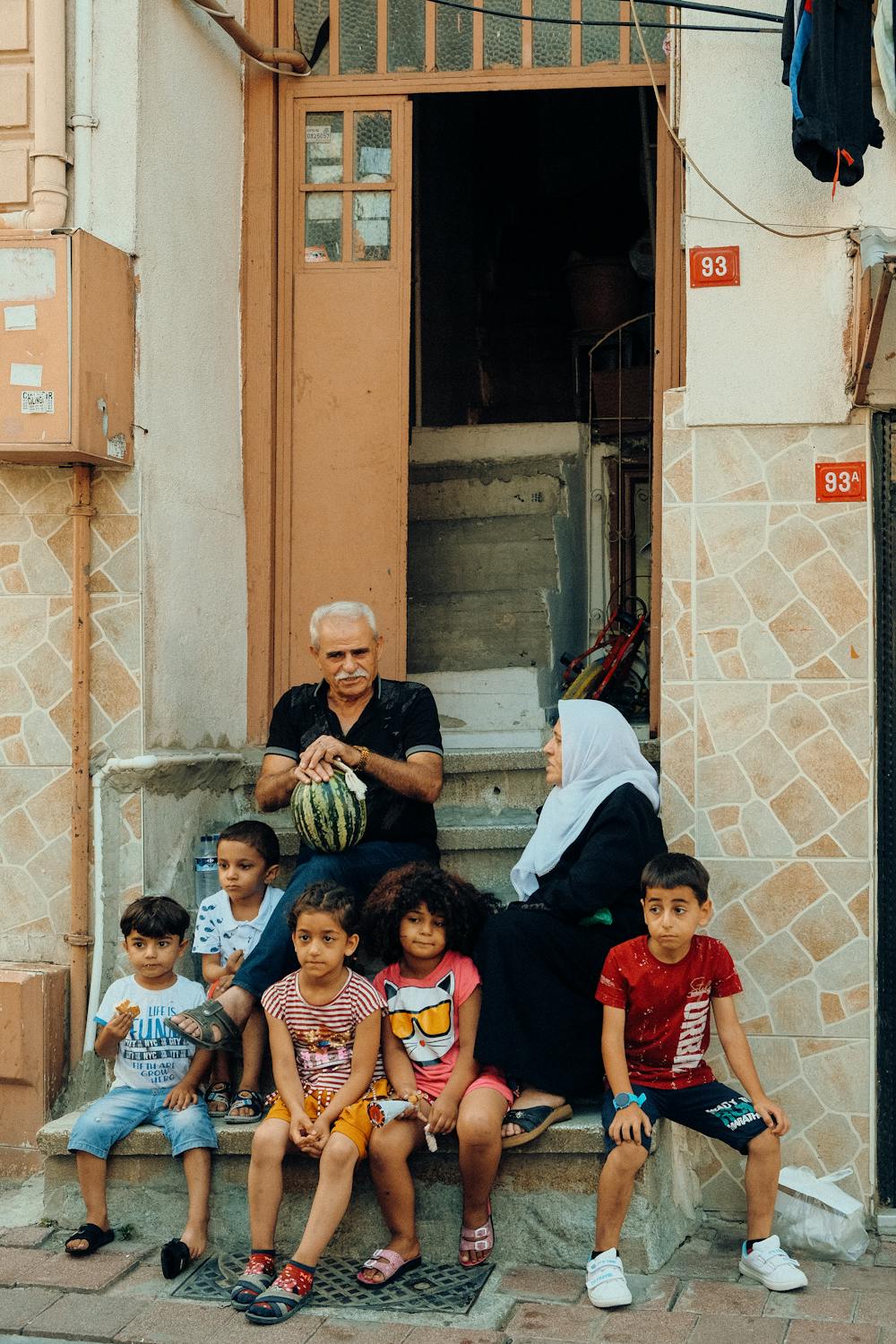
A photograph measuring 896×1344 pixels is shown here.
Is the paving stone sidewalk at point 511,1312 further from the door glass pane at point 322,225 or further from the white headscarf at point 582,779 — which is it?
the door glass pane at point 322,225

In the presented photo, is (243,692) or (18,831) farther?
(243,692)

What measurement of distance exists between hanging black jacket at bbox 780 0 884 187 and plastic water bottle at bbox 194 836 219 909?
129 inches

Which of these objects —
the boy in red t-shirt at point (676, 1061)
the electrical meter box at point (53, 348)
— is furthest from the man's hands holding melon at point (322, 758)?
the electrical meter box at point (53, 348)

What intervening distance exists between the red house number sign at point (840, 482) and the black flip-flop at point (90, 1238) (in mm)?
3390

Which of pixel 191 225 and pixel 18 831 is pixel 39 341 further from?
pixel 18 831

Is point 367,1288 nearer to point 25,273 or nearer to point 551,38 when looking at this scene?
point 25,273

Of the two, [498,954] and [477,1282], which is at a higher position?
[498,954]

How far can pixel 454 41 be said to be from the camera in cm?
627

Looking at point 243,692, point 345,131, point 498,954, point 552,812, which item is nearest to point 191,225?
point 345,131

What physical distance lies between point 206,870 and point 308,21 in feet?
11.9

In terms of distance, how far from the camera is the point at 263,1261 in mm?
4375

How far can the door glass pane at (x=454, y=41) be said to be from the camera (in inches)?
246

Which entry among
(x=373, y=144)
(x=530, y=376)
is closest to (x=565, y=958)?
(x=373, y=144)

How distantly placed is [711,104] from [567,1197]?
12.2ft
